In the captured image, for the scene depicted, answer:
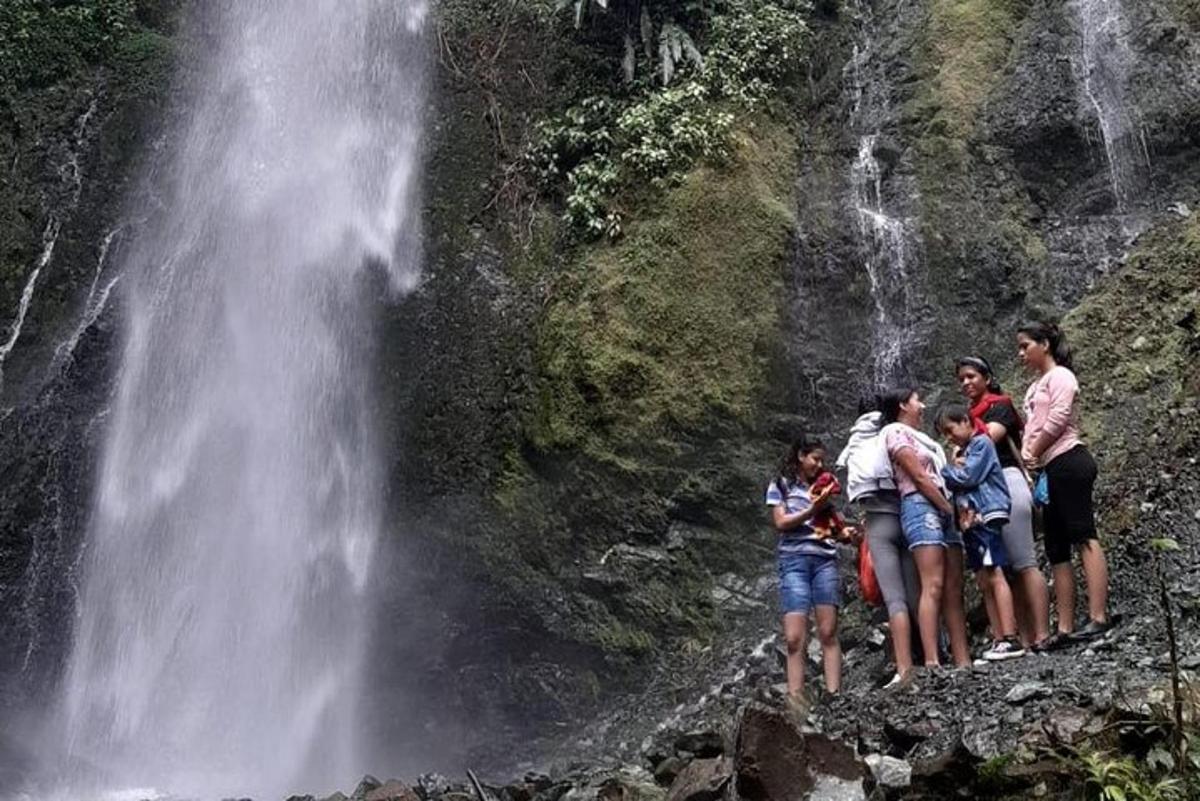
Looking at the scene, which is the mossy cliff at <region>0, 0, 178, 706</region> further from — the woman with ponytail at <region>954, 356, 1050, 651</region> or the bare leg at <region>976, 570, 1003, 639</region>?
the woman with ponytail at <region>954, 356, 1050, 651</region>

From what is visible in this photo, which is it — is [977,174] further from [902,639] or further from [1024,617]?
[902,639]

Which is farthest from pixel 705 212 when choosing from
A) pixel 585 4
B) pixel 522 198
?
pixel 585 4

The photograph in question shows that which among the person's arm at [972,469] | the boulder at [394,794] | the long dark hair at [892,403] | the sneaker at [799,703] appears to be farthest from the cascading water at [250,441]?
the person's arm at [972,469]

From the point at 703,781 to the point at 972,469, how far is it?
2.56m

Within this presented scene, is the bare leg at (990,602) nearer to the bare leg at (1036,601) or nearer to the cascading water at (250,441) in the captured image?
the bare leg at (1036,601)

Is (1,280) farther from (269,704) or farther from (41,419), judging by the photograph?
(269,704)

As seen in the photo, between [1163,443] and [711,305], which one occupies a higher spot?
[711,305]

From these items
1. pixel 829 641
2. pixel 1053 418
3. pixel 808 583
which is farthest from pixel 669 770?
pixel 1053 418

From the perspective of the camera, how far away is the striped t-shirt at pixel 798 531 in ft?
22.4

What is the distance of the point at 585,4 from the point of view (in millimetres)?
13766

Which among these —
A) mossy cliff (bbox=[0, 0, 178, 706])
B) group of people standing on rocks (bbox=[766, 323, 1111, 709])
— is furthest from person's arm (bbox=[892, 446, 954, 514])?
mossy cliff (bbox=[0, 0, 178, 706])

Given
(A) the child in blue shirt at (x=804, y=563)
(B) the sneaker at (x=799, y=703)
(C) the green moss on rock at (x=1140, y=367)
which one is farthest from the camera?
(C) the green moss on rock at (x=1140, y=367)

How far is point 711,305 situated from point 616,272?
1.00 metres

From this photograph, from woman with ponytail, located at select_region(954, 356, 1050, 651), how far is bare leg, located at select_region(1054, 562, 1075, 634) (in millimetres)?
90
